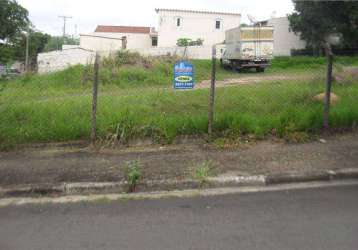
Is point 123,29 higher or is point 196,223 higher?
point 123,29

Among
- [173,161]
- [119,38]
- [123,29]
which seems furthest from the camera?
[123,29]

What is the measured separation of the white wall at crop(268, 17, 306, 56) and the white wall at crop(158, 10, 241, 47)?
4.38m

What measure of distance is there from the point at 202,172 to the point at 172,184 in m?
0.48

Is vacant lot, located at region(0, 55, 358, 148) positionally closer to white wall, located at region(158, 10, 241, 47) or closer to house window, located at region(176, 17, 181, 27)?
white wall, located at region(158, 10, 241, 47)

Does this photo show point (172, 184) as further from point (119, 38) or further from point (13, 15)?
point (13, 15)

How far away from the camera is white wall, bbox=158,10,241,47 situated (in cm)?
4169

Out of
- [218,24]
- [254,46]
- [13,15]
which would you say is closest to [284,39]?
[218,24]

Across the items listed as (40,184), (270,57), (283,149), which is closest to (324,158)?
(283,149)

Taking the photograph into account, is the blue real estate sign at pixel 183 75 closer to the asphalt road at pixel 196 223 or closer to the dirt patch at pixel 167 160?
the dirt patch at pixel 167 160

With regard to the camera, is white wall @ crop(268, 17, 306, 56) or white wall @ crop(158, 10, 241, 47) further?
white wall @ crop(268, 17, 306, 56)

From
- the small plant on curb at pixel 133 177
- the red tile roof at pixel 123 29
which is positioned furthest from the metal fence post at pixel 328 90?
the red tile roof at pixel 123 29

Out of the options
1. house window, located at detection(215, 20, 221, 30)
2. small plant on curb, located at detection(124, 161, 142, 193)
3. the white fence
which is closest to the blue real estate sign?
small plant on curb, located at detection(124, 161, 142, 193)

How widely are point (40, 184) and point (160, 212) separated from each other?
5.90 ft

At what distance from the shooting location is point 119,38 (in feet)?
148
